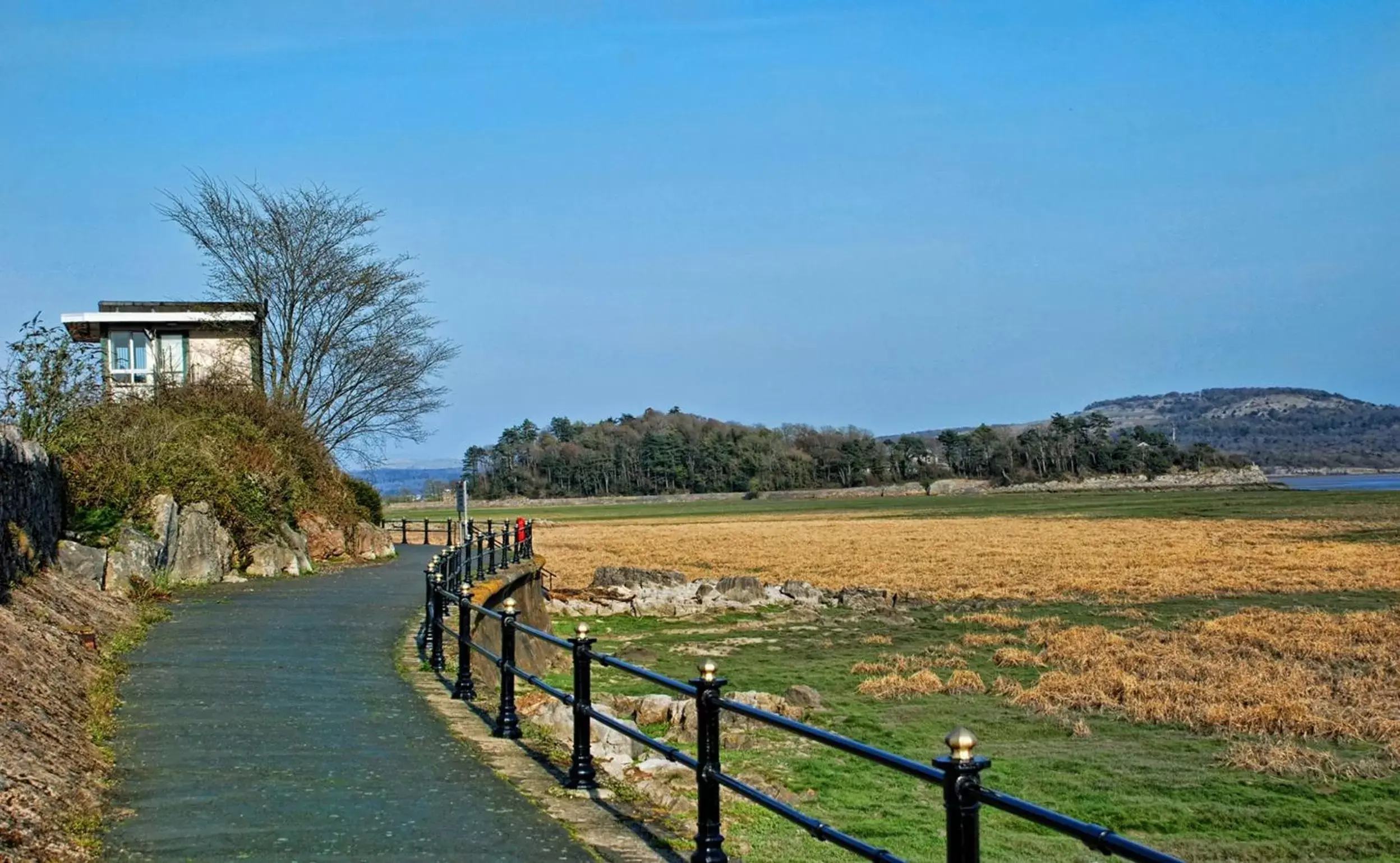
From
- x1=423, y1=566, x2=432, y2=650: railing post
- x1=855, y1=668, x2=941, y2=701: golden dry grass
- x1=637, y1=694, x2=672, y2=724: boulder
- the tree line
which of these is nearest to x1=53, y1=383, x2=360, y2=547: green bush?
x1=423, y1=566, x2=432, y2=650: railing post

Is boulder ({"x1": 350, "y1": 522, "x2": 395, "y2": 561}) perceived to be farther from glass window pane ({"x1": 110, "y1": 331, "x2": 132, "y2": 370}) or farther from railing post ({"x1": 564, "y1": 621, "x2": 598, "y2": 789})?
railing post ({"x1": 564, "y1": 621, "x2": 598, "y2": 789})

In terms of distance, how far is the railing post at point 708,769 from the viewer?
636 centimetres

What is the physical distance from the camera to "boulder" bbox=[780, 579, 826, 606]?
109 ft

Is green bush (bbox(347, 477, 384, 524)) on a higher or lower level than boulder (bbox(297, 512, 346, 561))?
higher

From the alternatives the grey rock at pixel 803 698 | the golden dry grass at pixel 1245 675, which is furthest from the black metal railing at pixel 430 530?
the golden dry grass at pixel 1245 675

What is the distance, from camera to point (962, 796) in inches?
166

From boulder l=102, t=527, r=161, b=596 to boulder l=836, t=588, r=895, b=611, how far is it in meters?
17.3

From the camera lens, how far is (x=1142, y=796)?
13.0 metres

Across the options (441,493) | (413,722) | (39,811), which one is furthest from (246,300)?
(441,493)

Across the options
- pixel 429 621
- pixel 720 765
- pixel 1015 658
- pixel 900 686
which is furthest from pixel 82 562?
pixel 1015 658

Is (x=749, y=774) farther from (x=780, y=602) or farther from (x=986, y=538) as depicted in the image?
(x=986, y=538)

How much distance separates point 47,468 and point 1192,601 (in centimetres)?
2507

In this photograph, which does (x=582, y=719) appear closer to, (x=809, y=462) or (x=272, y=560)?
(x=272, y=560)

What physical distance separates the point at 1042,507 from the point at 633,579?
7139 cm
